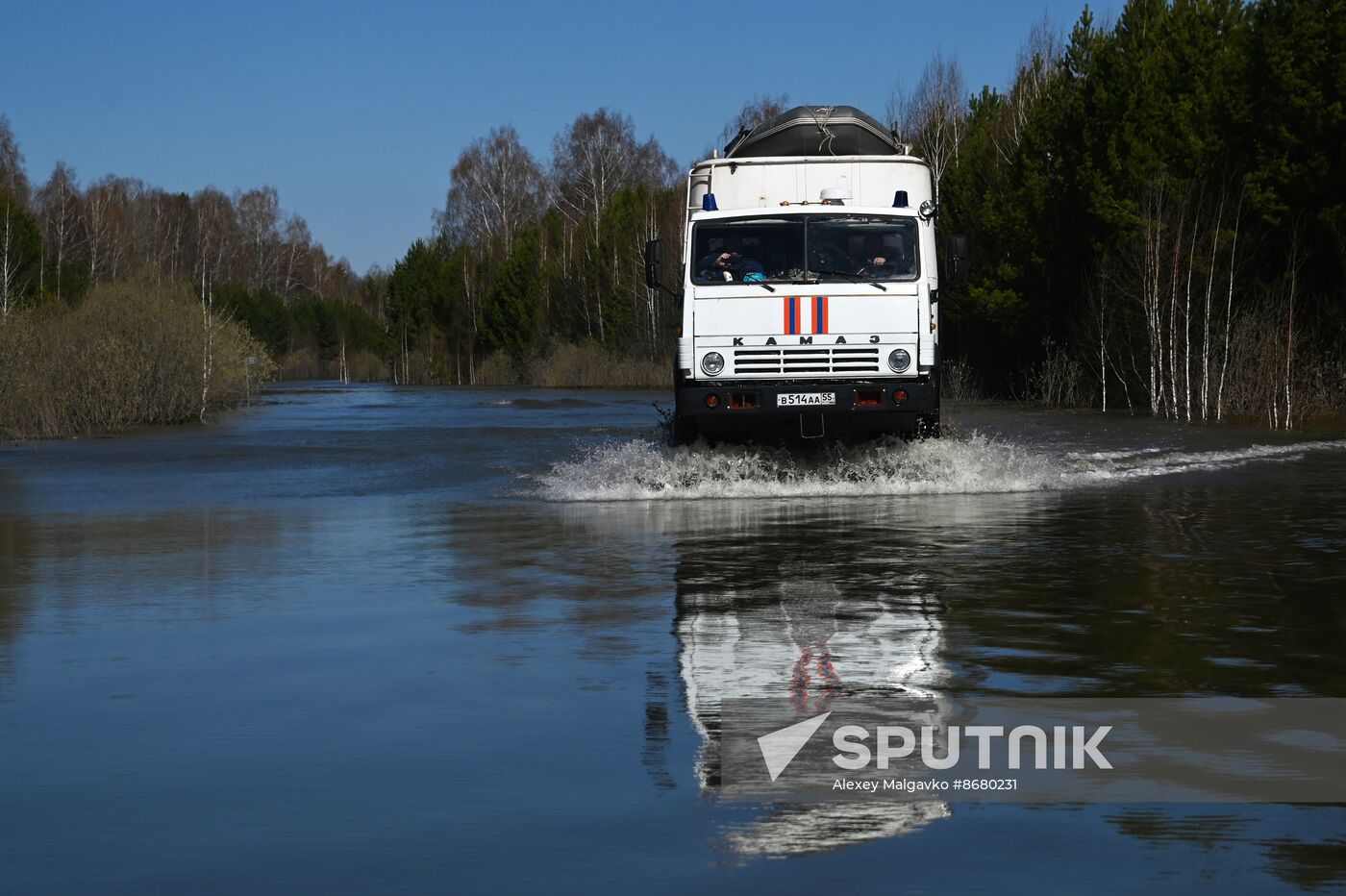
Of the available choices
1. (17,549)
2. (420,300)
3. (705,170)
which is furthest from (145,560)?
(420,300)

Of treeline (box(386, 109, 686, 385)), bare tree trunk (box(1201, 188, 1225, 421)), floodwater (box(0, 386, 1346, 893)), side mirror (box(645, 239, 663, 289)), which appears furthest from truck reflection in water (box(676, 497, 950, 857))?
treeline (box(386, 109, 686, 385))

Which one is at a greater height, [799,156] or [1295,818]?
[799,156]

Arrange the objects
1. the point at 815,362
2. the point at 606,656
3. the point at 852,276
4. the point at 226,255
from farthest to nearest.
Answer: the point at 226,255 → the point at 852,276 → the point at 815,362 → the point at 606,656

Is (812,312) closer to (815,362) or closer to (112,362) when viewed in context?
(815,362)

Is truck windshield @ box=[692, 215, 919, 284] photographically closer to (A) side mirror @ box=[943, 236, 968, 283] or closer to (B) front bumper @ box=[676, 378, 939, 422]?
(A) side mirror @ box=[943, 236, 968, 283]

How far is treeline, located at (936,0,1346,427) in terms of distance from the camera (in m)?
35.5

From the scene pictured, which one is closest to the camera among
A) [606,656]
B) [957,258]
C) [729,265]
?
[606,656]

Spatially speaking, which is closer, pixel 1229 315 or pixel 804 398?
pixel 804 398

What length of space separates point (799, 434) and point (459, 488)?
4.49 m

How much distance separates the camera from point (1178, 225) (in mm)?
38906

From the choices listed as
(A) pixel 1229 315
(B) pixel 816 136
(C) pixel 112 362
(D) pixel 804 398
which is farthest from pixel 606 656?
(C) pixel 112 362

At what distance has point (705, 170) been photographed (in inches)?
745

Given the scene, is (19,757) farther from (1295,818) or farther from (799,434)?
(799,434)

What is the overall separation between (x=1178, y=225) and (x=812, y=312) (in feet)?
77.2
